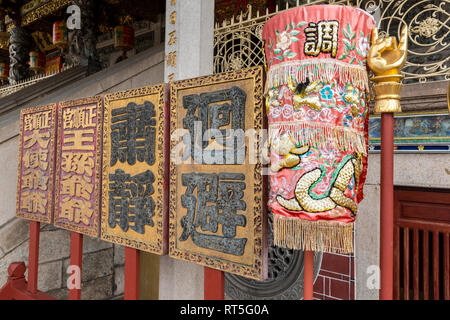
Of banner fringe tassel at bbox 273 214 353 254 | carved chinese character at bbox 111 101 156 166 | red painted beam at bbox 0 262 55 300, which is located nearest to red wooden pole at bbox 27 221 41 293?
red painted beam at bbox 0 262 55 300

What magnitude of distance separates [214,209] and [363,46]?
1.12 metres

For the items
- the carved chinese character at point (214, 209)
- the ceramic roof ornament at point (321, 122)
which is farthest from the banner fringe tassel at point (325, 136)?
the carved chinese character at point (214, 209)

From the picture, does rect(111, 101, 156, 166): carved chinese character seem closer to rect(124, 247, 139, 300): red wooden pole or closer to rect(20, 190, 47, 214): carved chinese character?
rect(124, 247, 139, 300): red wooden pole

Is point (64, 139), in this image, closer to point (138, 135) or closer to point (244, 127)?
point (138, 135)

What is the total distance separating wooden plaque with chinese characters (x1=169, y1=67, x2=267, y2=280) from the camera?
1.54 meters

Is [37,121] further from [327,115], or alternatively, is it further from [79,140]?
[327,115]

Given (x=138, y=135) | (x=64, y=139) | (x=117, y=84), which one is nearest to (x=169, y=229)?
(x=138, y=135)

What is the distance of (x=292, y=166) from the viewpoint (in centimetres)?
130

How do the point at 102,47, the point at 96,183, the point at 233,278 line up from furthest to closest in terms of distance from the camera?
the point at 102,47, the point at 233,278, the point at 96,183

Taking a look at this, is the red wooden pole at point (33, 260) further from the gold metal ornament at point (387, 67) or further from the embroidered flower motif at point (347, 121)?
the gold metal ornament at point (387, 67)

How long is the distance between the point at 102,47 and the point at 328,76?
9085 mm

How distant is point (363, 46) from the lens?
51.8 inches

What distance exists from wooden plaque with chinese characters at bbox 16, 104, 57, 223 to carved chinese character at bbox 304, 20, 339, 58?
A: 2.37 metres

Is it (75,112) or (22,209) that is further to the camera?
(22,209)
